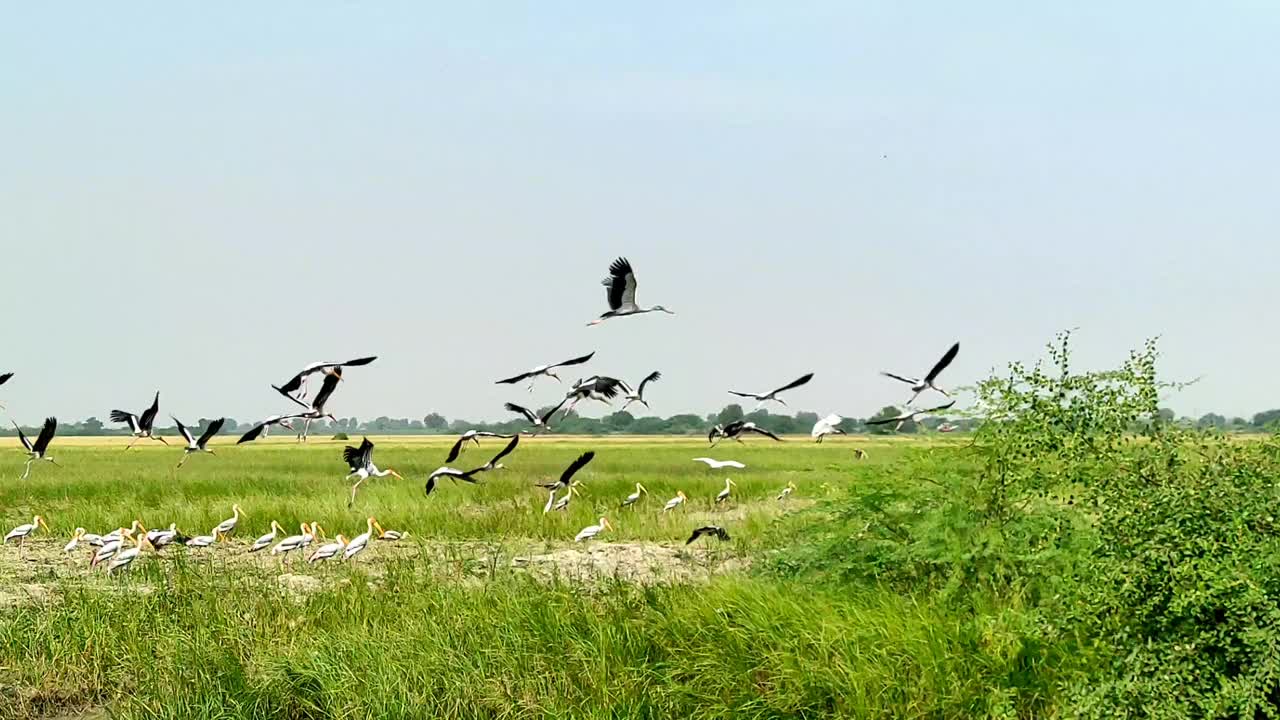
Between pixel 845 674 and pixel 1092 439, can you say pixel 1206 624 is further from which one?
pixel 845 674

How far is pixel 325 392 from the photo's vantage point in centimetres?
1532

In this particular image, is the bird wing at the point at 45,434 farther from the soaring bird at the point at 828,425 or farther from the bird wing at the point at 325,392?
the soaring bird at the point at 828,425

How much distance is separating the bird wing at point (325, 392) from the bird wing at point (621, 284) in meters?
3.73

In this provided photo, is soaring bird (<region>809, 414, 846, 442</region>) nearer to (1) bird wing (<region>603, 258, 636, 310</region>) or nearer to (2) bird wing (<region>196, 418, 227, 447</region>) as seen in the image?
(1) bird wing (<region>603, 258, 636, 310</region>)

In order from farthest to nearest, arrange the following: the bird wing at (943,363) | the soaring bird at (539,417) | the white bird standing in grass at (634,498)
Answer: the white bird standing in grass at (634,498), the soaring bird at (539,417), the bird wing at (943,363)

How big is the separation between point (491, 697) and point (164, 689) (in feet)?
7.69

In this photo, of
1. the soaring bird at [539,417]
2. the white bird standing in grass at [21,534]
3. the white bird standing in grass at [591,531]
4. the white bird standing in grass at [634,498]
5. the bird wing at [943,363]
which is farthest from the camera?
the white bird standing in grass at [634,498]

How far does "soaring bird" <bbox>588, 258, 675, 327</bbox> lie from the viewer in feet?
43.2

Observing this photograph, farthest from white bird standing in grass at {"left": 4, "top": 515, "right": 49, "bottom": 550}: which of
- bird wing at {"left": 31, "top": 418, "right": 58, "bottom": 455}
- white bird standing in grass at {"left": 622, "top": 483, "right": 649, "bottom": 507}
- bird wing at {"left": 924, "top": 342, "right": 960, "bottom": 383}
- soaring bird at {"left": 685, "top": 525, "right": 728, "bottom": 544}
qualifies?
bird wing at {"left": 924, "top": 342, "right": 960, "bottom": 383}

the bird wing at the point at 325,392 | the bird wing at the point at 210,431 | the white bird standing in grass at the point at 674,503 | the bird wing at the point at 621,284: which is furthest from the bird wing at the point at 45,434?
the bird wing at the point at 621,284

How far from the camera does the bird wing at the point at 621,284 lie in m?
13.2

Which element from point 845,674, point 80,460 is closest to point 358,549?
point 845,674

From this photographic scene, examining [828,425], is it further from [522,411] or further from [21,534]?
[21,534]

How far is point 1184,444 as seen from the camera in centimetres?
736
